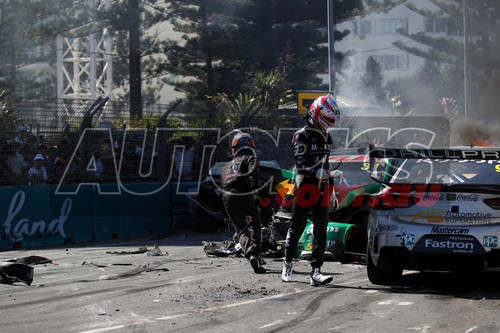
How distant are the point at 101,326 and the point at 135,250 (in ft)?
21.0

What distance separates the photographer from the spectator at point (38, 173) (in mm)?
14117

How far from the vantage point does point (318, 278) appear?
26.4 feet

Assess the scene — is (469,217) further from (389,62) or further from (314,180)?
(389,62)

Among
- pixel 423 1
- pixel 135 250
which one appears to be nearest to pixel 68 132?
pixel 135 250

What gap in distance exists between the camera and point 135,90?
36.0 m

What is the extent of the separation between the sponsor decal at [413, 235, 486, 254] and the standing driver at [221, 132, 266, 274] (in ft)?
7.93

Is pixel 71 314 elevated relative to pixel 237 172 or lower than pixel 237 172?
lower

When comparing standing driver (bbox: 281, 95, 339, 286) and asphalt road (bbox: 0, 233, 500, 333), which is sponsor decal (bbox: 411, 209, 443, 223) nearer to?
asphalt road (bbox: 0, 233, 500, 333)

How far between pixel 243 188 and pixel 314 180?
1599mm

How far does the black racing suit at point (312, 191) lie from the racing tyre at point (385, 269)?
0.52 meters

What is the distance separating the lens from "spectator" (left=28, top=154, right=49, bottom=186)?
1412 cm

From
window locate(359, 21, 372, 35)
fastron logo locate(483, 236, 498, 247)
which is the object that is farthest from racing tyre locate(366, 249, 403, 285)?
window locate(359, 21, 372, 35)

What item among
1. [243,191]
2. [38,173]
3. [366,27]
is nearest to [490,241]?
[243,191]

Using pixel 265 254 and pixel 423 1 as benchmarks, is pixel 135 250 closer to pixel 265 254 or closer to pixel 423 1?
pixel 265 254
